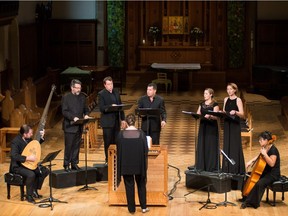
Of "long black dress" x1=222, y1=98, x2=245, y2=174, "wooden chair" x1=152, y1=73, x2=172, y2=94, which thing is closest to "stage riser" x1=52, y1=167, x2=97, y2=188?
"long black dress" x1=222, y1=98, x2=245, y2=174

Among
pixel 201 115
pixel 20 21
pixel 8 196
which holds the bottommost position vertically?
pixel 8 196

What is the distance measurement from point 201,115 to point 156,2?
12.5 m

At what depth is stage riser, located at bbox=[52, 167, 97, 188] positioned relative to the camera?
12.2m

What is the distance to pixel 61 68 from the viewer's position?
24062 mm

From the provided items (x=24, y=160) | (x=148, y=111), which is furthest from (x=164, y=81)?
(x=24, y=160)

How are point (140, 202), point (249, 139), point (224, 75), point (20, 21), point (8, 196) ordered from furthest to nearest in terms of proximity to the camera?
point (224, 75) < point (20, 21) < point (249, 139) < point (8, 196) < point (140, 202)

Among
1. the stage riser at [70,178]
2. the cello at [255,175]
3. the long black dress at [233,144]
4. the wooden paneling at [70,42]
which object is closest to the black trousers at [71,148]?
the stage riser at [70,178]

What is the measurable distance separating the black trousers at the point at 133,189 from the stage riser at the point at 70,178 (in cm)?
169

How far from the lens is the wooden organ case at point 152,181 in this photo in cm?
1116

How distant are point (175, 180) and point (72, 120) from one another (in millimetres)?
1900

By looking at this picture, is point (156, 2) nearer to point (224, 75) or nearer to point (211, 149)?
point (224, 75)

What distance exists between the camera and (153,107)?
40.9ft

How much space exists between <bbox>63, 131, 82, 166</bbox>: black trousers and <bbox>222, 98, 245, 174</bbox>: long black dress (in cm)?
225

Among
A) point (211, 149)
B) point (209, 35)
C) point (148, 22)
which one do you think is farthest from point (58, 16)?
point (211, 149)
